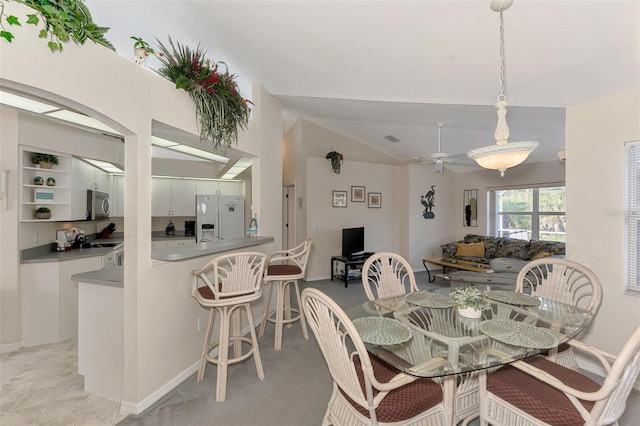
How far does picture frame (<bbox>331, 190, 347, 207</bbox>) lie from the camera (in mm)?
6019

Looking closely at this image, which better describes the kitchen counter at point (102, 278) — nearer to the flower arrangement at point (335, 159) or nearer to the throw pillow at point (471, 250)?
the flower arrangement at point (335, 159)

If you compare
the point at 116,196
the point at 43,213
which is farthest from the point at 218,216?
the point at 43,213

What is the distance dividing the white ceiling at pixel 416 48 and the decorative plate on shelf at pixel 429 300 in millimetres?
1987

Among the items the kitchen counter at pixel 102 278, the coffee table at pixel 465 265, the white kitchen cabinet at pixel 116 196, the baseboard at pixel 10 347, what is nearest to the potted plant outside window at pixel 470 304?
the kitchen counter at pixel 102 278

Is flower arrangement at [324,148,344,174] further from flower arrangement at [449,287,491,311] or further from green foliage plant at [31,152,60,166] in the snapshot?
flower arrangement at [449,287,491,311]

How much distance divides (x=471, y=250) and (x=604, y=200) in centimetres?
354

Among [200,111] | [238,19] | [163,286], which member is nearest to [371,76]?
[238,19]

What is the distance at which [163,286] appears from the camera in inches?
85.2

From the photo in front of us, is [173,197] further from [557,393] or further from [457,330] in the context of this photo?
[557,393]

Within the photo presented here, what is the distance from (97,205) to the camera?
163 inches

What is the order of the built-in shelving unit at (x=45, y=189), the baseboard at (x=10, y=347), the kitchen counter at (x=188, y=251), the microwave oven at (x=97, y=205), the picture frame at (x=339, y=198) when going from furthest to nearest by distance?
the picture frame at (x=339, y=198)
the microwave oven at (x=97, y=205)
the built-in shelving unit at (x=45, y=189)
the baseboard at (x=10, y=347)
the kitchen counter at (x=188, y=251)

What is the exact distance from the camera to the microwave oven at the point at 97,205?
3.88m

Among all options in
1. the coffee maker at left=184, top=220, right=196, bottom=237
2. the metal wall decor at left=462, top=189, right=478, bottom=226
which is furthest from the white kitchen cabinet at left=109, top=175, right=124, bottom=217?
the metal wall decor at left=462, top=189, right=478, bottom=226

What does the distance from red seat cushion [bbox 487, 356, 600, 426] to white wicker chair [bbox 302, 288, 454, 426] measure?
1.05ft
